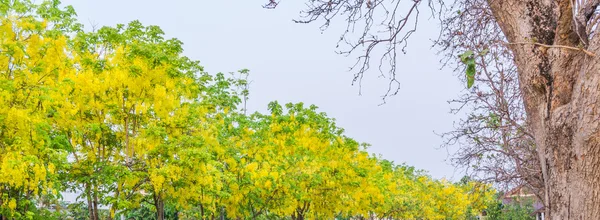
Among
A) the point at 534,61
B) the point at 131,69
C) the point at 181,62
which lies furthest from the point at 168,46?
the point at 534,61

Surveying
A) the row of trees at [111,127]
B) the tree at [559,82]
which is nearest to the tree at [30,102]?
the row of trees at [111,127]

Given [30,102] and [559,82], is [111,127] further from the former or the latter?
[559,82]

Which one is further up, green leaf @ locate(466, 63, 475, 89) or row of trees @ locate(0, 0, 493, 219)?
row of trees @ locate(0, 0, 493, 219)

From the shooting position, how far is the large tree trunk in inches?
114

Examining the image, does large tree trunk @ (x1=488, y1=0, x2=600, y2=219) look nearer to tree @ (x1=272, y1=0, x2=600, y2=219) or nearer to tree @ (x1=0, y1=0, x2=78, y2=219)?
tree @ (x1=272, y1=0, x2=600, y2=219)

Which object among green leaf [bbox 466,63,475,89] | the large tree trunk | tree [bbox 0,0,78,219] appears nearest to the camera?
green leaf [bbox 466,63,475,89]

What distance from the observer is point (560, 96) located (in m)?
3.18

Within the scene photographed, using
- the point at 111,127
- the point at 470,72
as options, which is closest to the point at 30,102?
the point at 111,127

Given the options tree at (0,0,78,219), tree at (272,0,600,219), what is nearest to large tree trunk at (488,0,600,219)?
tree at (272,0,600,219)

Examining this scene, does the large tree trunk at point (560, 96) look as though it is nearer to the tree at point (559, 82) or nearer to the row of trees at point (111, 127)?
the tree at point (559, 82)

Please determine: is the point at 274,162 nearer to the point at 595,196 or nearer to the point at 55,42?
the point at 55,42

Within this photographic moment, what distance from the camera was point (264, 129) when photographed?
46.2 ft

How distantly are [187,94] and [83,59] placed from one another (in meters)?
2.35

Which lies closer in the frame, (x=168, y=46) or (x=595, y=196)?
(x=595, y=196)
